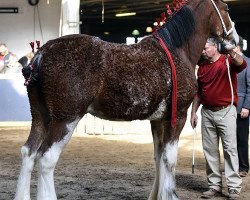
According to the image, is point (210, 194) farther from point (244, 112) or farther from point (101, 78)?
point (101, 78)

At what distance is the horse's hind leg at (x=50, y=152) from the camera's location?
5.04m

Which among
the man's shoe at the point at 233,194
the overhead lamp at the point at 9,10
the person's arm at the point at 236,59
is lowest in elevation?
the man's shoe at the point at 233,194

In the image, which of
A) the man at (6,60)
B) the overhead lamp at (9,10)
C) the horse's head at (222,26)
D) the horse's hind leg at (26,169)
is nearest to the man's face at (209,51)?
the horse's head at (222,26)

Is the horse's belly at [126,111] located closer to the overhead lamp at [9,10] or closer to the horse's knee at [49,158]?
the horse's knee at [49,158]

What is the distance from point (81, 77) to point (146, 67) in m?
0.60

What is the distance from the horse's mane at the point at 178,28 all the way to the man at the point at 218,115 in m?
0.74

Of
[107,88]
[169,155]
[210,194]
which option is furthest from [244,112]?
[107,88]

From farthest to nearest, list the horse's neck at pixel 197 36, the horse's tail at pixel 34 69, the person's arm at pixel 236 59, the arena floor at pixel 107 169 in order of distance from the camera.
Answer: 1. the arena floor at pixel 107 169
2. the person's arm at pixel 236 59
3. the horse's neck at pixel 197 36
4. the horse's tail at pixel 34 69

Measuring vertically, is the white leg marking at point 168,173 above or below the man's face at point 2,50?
below

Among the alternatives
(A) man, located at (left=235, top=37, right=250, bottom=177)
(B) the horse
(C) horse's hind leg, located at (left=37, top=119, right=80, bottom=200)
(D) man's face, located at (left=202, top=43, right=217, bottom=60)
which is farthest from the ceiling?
(C) horse's hind leg, located at (left=37, top=119, right=80, bottom=200)

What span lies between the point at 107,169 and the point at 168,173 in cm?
272

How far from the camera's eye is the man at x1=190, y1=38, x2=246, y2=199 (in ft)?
20.8

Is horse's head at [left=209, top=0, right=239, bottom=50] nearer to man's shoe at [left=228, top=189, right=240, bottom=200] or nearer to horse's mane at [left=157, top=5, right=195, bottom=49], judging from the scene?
horse's mane at [left=157, top=5, right=195, bottom=49]

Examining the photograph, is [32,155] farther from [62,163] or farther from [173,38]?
[62,163]
